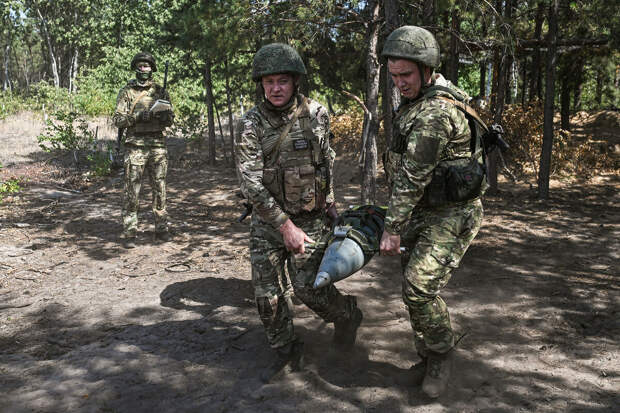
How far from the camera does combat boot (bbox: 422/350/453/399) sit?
311 cm

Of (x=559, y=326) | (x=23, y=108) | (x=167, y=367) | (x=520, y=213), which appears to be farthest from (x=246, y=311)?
(x=23, y=108)

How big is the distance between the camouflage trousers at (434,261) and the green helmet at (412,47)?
90 cm

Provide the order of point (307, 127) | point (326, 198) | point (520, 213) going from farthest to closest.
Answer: point (520, 213) < point (326, 198) < point (307, 127)

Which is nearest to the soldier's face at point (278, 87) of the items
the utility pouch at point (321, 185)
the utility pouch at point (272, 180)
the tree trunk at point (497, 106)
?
the utility pouch at point (272, 180)

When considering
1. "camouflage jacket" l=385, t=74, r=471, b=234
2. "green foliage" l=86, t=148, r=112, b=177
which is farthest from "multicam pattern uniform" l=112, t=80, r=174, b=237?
"green foliage" l=86, t=148, r=112, b=177

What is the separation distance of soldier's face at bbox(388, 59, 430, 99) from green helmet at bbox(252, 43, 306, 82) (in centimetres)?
64

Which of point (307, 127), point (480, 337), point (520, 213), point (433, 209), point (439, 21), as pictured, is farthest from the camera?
point (439, 21)

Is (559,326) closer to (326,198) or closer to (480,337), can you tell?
(480,337)

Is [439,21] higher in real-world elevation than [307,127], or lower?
higher

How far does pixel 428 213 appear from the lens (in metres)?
3.12

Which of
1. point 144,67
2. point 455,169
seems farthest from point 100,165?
point 455,169

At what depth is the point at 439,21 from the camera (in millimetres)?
10828

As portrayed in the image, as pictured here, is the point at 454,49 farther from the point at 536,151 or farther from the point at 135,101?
the point at 135,101

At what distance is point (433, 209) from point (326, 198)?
861 mm
